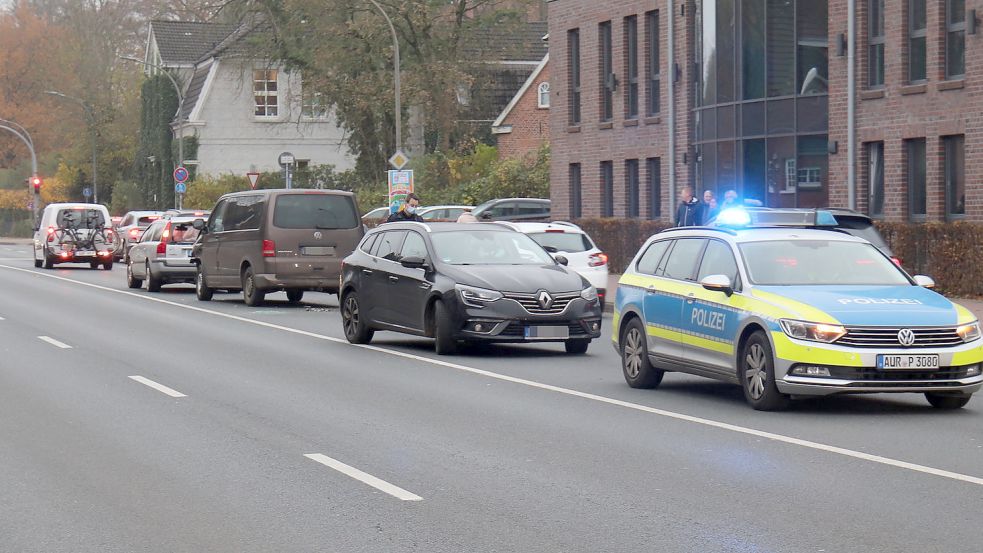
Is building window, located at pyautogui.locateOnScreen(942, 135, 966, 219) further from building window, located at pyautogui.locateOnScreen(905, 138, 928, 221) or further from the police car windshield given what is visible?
the police car windshield

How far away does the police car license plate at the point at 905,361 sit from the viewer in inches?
461

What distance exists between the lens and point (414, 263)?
715 inches

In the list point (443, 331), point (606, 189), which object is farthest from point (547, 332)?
point (606, 189)

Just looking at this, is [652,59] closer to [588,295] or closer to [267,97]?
[588,295]

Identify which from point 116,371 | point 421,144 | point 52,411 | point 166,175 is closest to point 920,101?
point 116,371

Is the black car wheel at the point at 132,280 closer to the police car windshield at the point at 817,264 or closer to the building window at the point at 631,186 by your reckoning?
the building window at the point at 631,186

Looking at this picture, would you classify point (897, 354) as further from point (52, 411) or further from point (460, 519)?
point (52, 411)

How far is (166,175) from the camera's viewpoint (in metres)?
75.2

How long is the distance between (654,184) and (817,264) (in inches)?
982

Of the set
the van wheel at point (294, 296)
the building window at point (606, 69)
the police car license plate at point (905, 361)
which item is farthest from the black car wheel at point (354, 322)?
the building window at point (606, 69)

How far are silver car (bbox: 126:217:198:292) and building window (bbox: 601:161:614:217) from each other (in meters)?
11.3

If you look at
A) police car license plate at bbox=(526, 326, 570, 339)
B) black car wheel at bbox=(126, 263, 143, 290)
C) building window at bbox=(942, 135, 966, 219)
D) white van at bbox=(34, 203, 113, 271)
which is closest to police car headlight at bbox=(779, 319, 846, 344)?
police car license plate at bbox=(526, 326, 570, 339)

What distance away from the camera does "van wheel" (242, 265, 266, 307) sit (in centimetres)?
2733

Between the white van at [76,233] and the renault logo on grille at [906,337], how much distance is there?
119 ft
